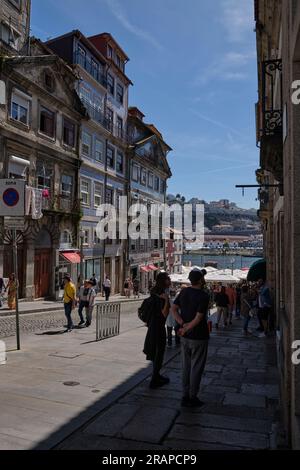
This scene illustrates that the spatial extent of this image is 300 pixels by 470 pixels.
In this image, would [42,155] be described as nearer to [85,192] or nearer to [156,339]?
[85,192]

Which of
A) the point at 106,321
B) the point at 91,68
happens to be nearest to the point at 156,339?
the point at 106,321

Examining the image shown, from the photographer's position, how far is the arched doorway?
2308 cm

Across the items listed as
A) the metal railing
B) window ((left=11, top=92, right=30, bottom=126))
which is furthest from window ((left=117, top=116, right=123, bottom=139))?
the metal railing

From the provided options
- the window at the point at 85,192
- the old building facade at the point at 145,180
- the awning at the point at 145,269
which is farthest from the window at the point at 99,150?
the awning at the point at 145,269

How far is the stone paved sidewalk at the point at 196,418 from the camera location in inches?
171

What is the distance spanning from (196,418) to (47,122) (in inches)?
853

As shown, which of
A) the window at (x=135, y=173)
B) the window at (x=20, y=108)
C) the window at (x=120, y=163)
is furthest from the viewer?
the window at (x=135, y=173)

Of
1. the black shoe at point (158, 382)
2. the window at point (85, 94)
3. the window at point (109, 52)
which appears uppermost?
the window at point (109, 52)

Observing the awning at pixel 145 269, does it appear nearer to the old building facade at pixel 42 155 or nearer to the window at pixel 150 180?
the window at pixel 150 180

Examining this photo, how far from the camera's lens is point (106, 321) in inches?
451

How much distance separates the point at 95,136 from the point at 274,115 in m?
24.6

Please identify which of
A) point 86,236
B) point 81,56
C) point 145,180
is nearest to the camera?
point 81,56

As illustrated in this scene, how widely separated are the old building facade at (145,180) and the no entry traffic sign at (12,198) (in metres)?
28.1

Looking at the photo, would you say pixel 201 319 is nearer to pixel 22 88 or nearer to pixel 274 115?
pixel 274 115
